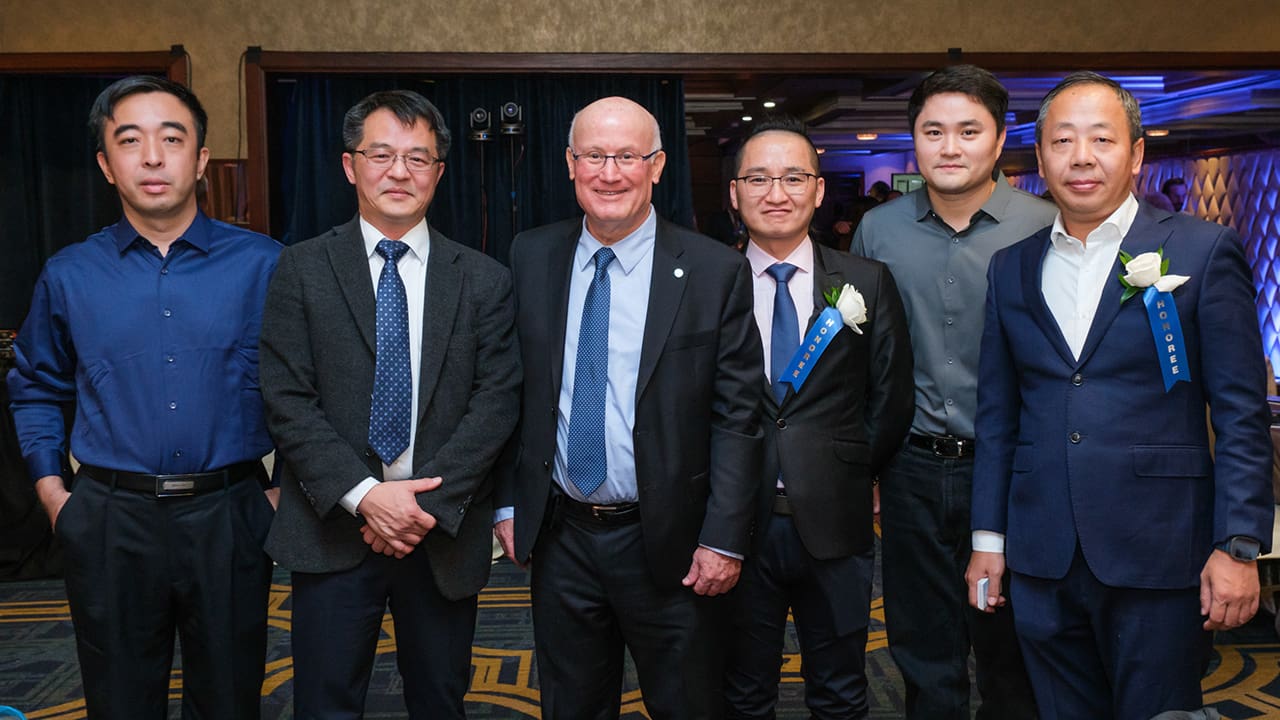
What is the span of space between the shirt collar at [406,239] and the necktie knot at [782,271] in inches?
30.5

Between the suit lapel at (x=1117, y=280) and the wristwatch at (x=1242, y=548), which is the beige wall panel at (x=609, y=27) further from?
the wristwatch at (x=1242, y=548)

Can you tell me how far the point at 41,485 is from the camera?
223cm

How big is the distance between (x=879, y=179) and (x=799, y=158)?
9.16 meters

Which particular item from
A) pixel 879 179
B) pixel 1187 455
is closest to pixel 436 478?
pixel 1187 455

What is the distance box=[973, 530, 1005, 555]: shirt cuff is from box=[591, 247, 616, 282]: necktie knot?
95cm

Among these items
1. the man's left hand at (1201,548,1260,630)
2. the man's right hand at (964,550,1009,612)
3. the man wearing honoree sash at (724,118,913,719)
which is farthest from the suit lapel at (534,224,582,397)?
the man's left hand at (1201,548,1260,630)

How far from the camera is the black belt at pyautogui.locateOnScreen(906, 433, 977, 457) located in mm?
2395

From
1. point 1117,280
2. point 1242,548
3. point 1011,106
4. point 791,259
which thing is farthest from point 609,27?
point 1011,106

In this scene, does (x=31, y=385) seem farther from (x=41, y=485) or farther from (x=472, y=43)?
(x=472, y=43)

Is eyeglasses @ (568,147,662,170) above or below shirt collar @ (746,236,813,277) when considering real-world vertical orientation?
above

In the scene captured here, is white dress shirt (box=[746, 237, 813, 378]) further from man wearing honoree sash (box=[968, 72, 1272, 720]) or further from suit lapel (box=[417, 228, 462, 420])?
suit lapel (box=[417, 228, 462, 420])

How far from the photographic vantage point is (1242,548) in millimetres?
1830

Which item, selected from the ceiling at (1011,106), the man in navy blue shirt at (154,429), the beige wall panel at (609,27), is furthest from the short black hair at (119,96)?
the ceiling at (1011,106)

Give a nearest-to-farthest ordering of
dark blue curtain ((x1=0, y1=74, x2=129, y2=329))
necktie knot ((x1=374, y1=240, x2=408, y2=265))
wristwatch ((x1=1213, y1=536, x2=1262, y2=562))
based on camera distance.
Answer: wristwatch ((x1=1213, y1=536, x2=1262, y2=562))
necktie knot ((x1=374, y1=240, x2=408, y2=265))
dark blue curtain ((x1=0, y1=74, x2=129, y2=329))
